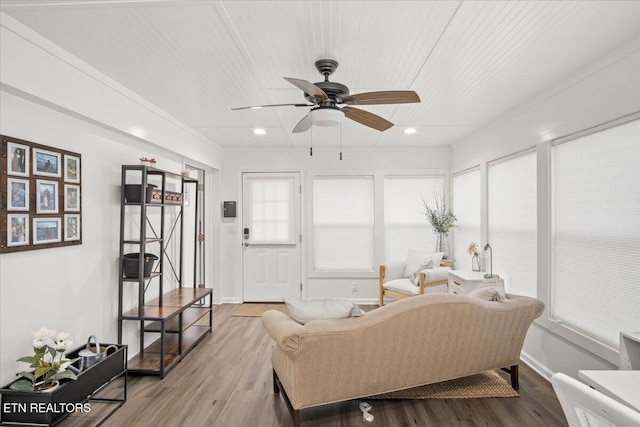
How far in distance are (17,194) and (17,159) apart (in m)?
0.20

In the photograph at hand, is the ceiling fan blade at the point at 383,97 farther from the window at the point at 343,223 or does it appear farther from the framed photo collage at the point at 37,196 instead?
the window at the point at 343,223

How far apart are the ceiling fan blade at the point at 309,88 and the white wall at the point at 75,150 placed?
151 cm

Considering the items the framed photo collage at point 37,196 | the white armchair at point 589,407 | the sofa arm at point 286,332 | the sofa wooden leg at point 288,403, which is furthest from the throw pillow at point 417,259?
the white armchair at point 589,407

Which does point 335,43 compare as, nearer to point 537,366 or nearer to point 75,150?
point 75,150

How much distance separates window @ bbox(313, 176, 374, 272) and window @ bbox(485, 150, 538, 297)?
1.92 m

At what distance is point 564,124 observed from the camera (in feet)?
9.21

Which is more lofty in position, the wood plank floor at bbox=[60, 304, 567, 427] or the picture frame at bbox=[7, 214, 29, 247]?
the picture frame at bbox=[7, 214, 29, 247]

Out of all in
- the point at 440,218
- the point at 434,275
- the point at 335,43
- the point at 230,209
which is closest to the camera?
the point at 335,43

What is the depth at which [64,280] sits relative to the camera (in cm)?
250

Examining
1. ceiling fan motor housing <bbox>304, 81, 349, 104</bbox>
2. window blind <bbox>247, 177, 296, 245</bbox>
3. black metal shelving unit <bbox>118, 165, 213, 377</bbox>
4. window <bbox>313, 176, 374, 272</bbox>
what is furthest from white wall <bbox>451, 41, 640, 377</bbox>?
black metal shelving unit <bbox>118, 165, 213, 377</bbox>

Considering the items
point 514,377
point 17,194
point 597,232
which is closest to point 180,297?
point 17,194

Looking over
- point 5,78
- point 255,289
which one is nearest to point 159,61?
point 5,78

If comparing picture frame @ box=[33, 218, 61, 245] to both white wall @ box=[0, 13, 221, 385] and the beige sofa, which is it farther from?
the beige sofa

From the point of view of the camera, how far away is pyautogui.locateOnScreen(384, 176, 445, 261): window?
5547mm
